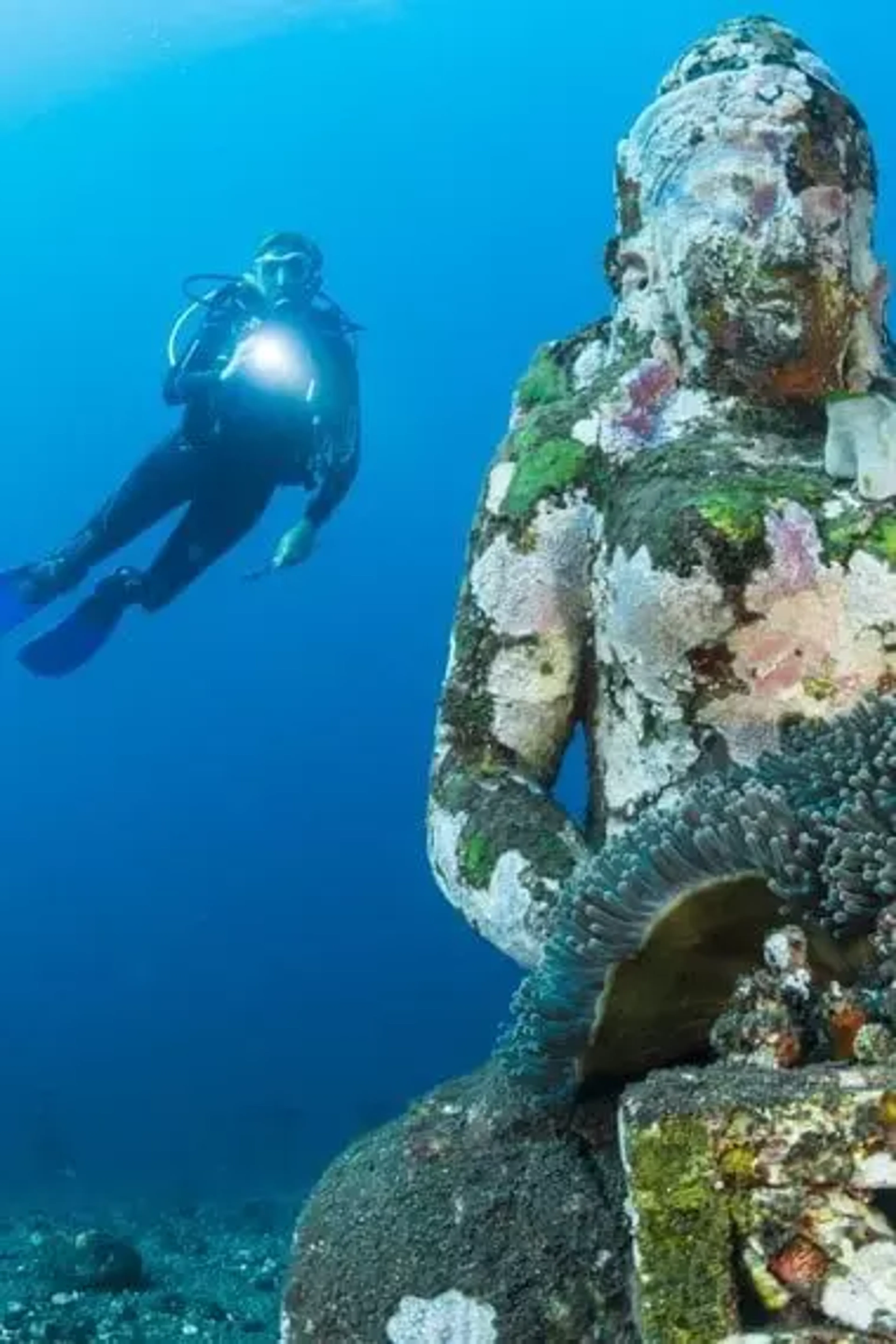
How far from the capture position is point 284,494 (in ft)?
356

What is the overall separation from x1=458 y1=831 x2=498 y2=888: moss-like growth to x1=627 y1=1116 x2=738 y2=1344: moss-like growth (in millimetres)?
1597

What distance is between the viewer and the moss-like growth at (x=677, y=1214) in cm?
160

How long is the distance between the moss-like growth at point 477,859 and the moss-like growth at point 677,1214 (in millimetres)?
1597

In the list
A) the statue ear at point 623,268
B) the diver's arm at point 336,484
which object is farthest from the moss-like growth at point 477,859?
the diver's arm at point 336,484

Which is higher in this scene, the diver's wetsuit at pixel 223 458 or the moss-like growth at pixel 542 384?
the diver's wetsuit at pixel 223 458

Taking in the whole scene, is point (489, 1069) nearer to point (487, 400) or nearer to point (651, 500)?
point (651, 500)

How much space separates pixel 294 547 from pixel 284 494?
97.7 m

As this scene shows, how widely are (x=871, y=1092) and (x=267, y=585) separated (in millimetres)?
116228

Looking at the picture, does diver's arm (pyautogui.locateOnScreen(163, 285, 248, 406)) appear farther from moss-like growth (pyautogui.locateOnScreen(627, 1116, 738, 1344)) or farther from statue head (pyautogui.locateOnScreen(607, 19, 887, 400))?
moss-like growth (pyautogui.locateOnScreen(627, 1116, 738, 1344))

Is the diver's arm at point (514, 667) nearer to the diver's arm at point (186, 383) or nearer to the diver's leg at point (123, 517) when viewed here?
the diver's arm at point (186, 383)

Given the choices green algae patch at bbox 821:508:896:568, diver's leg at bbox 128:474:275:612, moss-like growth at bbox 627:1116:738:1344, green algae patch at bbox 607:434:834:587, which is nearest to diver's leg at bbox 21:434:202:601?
diver's leg at bbox 128:474:275:612

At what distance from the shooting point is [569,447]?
3553mm

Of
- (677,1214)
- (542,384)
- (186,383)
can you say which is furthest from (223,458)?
(677,1214)

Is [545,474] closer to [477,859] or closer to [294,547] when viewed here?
[477,859]
